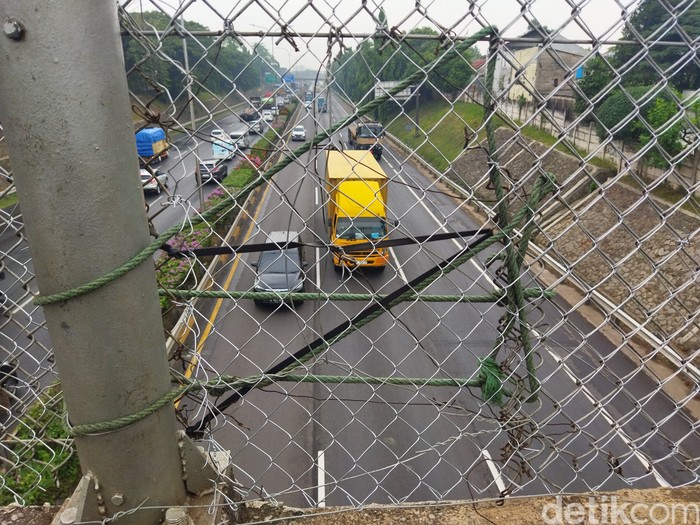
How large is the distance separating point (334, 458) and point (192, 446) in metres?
5.15

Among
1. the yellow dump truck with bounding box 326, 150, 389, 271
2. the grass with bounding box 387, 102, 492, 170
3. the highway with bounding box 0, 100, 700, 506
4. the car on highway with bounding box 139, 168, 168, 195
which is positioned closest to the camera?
the car on highway with bounding box 139, 168, 168, 195

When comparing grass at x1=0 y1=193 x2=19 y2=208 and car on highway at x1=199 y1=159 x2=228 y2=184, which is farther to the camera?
car on highway at x1=199 y1=159 x2=228 y2=184

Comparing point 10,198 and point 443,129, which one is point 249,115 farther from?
point 443,129

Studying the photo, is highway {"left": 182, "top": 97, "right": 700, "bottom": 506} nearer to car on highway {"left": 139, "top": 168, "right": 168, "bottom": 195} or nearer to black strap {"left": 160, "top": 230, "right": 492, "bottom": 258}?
car on highway {"left": 139, "top": 168, "right": 168, "bottom": 195}

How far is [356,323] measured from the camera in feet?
5.22

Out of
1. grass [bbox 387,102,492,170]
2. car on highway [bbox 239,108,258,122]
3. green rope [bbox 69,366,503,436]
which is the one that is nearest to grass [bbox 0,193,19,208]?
green rope [bbox 69,366,503,436]

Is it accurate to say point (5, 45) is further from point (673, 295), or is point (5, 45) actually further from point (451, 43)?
point (673, 295)

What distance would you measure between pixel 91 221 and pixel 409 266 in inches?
440

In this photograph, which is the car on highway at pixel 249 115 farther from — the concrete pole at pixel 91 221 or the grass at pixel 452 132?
the concrete pole at pixel 91 221

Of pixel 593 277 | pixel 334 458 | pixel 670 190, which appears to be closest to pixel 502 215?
pixel 334 458

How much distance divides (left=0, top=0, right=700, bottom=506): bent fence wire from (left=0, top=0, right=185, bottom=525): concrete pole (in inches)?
3.7

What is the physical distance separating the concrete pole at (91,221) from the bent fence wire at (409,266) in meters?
0.09

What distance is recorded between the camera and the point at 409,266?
39.4 ft

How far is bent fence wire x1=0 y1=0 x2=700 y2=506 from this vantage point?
4.75 feet
